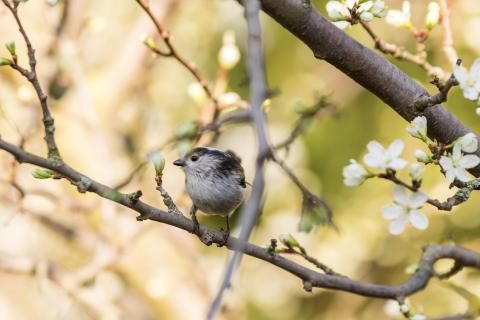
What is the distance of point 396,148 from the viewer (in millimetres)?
1655

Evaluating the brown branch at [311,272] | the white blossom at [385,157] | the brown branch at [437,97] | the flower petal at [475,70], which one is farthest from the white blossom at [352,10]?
the brown branch at [311,272]

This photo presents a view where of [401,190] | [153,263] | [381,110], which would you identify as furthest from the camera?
[381,110]

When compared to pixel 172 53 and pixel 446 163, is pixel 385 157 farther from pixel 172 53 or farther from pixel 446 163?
pixel 172 53

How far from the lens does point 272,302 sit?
4930 millimetres

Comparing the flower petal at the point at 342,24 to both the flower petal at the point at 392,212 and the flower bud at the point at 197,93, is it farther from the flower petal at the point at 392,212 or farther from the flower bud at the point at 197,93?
the flower bud at the point at 197,93

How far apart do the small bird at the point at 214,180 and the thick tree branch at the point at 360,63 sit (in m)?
0.99

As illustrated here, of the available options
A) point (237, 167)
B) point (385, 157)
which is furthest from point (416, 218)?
point (237, 167)

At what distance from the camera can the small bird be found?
2816 mm

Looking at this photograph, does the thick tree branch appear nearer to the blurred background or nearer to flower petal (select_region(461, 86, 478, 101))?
flower petal (select_region(461, 86, 478, 101))

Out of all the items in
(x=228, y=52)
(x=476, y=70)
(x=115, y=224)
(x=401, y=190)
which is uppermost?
(x=228, y=52)

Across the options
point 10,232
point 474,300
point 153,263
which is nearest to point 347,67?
point 474,300

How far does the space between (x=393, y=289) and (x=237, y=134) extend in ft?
11.9

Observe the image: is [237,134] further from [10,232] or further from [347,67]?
[347,67]

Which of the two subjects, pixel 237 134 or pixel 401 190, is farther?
pixel 237 134
